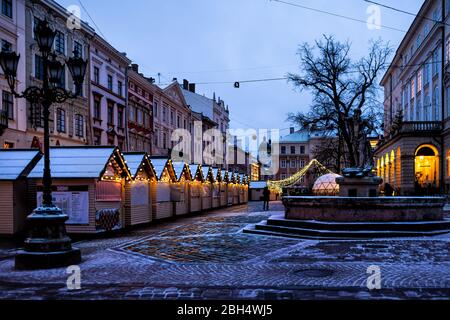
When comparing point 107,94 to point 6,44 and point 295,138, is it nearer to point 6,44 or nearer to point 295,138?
point 6,44

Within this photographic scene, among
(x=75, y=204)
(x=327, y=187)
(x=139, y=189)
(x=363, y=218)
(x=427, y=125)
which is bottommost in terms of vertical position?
(x=363, y=218)

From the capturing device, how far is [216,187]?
4069 centimetres

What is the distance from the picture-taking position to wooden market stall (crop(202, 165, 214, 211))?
3563 cm

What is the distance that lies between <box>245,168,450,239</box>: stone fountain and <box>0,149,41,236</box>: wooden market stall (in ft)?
28.2

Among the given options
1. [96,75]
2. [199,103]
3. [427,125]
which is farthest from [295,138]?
[96,75]

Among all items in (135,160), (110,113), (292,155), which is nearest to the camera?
(135,160)

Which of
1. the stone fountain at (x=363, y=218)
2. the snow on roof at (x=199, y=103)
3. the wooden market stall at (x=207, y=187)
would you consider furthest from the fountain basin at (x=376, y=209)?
the snow on roof at (x=199, y=103)

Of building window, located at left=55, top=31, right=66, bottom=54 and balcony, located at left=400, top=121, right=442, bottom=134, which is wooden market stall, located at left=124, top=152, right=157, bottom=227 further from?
balcony, located at left=400, top=121, right=442, bottom=134

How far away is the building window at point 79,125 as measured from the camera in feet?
113

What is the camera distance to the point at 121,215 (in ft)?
65.8

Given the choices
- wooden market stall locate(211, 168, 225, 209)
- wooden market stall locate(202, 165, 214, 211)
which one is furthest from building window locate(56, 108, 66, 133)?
wooden market stall locate(211, 168, 225, 209)

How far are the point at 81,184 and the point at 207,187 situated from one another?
766 inches

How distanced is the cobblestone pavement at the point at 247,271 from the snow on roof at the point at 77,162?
137 inches
